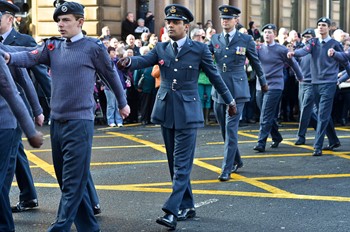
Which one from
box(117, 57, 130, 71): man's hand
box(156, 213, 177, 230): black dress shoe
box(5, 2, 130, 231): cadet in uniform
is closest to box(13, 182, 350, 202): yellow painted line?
box(156, 213, 177, 230): black dress shoe

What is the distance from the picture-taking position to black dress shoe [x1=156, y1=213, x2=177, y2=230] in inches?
336

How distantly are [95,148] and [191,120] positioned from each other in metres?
5.83

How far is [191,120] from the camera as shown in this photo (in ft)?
29.8

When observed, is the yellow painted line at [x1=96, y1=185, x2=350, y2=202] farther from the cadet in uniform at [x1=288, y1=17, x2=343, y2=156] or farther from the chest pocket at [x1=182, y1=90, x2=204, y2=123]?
the cadet in uniform at [x1=288, y1=17, x2=343, y2=156]

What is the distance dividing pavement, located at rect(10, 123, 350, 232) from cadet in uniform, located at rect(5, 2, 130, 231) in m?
1.07

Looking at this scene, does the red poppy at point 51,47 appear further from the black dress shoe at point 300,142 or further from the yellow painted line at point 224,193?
the black dress shoe at point 300,142

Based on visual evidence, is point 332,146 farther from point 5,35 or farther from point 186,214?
point 5,35

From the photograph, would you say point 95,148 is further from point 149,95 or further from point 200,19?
point 200,19

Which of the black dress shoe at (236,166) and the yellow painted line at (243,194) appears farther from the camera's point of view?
the black dress shoe at (236,166)

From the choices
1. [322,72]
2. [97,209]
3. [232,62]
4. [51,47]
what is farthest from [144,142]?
[51,47]

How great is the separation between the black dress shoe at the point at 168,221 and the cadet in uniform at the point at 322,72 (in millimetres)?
5542

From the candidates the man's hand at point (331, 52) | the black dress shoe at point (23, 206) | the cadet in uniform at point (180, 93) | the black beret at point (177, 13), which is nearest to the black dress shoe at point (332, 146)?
the man's hand at point (331, 52)

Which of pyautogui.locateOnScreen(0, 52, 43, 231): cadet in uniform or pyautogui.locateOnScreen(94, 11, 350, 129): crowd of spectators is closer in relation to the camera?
pyautogui.locateOnScreen(0, 52, 43, 231): cadet in uniform

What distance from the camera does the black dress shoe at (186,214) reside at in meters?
9.07
